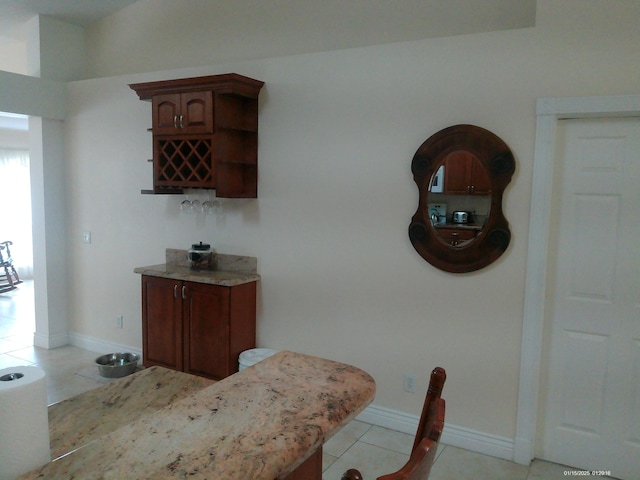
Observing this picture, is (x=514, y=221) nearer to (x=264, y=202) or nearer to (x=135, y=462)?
(x=264, y=202)

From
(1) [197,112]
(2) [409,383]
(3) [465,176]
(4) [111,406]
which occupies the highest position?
(1) [197,112]

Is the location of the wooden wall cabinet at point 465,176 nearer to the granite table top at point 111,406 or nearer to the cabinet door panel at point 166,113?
the granite table top at point 111,406

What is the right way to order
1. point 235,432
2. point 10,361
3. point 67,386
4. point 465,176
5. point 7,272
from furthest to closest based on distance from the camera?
point 7,272 < point 10,361 < point 67,386 < point 465,176 < point 235,432

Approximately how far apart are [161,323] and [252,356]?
2.95 ft

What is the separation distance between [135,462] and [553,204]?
2.59 meters

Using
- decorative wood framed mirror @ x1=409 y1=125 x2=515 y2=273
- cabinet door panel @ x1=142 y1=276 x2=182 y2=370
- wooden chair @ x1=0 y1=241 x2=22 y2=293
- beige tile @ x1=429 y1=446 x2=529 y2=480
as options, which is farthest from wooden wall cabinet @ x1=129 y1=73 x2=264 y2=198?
wooden chair @ x1=0 y1=241 x2=22 y2=293

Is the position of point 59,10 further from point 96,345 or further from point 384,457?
point 384,457

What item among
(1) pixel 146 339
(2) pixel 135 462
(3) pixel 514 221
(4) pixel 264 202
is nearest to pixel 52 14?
(4) pixel 264 202

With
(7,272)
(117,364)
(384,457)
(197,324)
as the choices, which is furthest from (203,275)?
(7,272)

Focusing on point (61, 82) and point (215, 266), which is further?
point (61, 82)

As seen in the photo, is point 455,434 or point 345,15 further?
point 345,15

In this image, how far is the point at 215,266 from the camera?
13.3 ft

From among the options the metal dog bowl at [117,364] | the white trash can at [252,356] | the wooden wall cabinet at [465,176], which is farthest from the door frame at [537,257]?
the metal dog bowl at [117,364]

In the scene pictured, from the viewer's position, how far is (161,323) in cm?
394
